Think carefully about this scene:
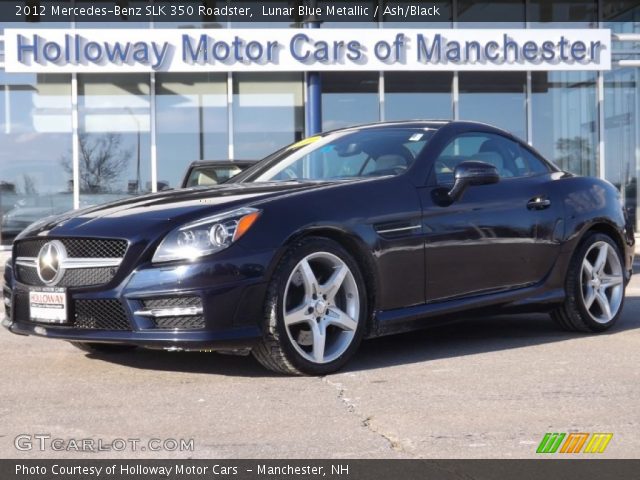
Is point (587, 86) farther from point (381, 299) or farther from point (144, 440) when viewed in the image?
point (144, 440)

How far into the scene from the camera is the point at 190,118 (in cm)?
1880

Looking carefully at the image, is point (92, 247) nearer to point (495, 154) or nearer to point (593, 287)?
point (495, 154)

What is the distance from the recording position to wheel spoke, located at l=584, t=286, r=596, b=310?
7035 millimetres

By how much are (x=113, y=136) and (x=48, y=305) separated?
44.7ft

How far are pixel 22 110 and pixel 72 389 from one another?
14339mm

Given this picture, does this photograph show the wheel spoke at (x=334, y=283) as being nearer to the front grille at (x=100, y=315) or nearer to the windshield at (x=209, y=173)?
the front grille at (x=100, y=315)

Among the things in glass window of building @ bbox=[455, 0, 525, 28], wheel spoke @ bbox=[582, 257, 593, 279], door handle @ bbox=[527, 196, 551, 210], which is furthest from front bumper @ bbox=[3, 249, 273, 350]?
glass window of building @ bbox=[455, 0, 525, 28]

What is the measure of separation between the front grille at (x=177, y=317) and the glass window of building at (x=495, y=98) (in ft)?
49.0

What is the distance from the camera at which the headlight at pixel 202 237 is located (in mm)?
5094

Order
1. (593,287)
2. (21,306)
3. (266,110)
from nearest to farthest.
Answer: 1. (21,306)
2. (593,287)
3. (266,110)

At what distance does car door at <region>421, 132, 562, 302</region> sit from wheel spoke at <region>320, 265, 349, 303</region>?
2.15 ft

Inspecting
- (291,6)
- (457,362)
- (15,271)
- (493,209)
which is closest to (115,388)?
(15,271)

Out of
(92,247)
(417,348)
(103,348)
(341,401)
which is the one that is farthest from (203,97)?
(341,401)

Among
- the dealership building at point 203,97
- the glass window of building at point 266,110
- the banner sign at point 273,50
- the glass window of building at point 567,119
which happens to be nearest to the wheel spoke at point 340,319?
the dealership building at point 203,97
